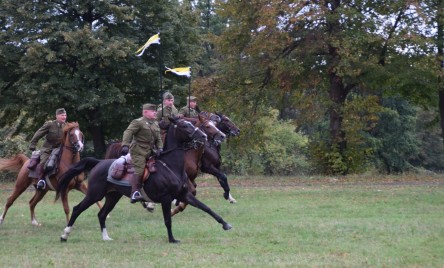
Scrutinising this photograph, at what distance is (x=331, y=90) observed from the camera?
34.1m

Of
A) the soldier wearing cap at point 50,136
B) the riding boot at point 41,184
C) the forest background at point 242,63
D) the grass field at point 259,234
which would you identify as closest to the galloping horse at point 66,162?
the riding boot at point 41,184

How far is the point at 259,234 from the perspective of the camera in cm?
1354

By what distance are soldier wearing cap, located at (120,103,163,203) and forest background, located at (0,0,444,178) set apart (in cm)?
1657

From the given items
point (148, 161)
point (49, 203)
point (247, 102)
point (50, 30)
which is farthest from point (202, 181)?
point (148, 161)

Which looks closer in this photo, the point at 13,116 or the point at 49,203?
the point at 49,203

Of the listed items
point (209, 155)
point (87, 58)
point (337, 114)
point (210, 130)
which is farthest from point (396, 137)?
point (210, 130)

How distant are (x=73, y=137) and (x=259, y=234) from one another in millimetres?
5312

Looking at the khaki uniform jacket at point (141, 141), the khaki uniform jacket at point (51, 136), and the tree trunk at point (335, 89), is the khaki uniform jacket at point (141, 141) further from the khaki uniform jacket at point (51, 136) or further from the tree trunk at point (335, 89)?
the tree trunk at point (335, 89)

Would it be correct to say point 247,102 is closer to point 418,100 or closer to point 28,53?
point 418,100

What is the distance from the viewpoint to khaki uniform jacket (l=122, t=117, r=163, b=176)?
13.2m

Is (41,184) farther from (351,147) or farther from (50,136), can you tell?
(351,147)

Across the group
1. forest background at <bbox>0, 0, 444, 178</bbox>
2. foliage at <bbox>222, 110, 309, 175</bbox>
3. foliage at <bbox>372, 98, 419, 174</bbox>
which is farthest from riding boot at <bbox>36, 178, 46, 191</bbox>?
foliage at <bbox>372, 98, 419, 174</bbox>

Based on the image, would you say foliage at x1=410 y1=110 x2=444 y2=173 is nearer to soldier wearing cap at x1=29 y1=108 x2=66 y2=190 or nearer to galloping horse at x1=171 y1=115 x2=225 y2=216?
galloping horse at x1=171 y1=115 x2=225 y2=216

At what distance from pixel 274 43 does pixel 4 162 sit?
15978 mm
